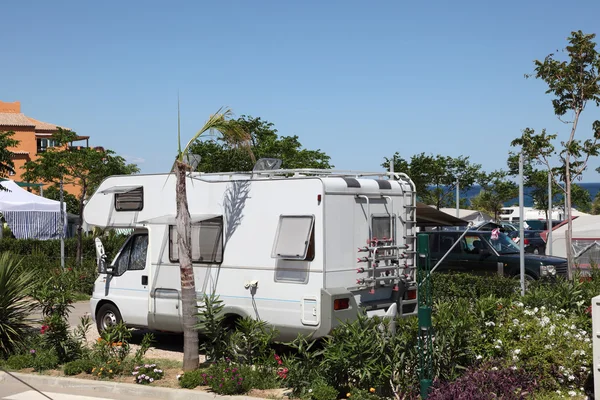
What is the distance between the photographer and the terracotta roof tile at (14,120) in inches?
3009

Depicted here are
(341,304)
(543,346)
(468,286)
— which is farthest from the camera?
(468,286)

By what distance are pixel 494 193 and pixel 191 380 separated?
5646cm

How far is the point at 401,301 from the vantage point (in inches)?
439

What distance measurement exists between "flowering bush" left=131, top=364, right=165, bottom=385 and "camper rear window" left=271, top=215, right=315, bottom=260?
7.05 ft

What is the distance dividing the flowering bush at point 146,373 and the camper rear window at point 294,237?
84.6 inches

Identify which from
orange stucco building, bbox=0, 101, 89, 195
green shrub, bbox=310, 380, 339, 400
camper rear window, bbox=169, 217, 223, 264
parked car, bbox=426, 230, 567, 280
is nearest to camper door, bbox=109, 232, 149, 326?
camper rear window, bbox=169, 217, 223, 264

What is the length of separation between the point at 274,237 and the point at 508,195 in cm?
5160

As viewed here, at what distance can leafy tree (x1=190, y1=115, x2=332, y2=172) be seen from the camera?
2667 cm

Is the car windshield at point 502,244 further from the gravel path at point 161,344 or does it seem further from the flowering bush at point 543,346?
the flowering bush at point 543,346

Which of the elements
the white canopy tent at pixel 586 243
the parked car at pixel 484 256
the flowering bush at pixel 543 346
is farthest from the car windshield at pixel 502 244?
the flowering bush at pixel 543 346

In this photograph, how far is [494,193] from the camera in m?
62.6

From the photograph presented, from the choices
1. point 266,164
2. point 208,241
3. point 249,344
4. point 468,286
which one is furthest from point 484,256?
point 249,344

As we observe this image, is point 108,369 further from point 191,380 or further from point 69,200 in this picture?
point 69,200

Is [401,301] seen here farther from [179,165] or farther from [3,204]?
[3,204]
